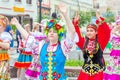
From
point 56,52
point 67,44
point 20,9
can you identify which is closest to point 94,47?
point 67,44

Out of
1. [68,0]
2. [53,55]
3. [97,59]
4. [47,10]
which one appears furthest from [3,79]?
[68,0]

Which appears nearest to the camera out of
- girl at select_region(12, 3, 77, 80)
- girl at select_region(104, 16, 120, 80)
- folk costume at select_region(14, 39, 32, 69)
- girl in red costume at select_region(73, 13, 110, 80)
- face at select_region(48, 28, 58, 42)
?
girl at select_region(12, 3, 77, 80)

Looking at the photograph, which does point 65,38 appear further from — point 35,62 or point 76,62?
point 76,62

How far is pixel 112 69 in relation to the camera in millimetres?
7066

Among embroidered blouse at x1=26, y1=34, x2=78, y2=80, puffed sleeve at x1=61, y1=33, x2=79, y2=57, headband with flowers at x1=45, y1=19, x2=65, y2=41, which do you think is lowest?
embroidered blouse at x1=26, y1=34, x2=78, y2=80

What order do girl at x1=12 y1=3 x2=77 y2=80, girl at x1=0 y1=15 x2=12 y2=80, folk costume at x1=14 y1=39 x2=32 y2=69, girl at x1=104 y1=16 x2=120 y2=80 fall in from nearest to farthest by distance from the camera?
girl at x1=12 y1=3 x2=77 y2=80 → girl at x1=0 y1=15 x2=12 y2=80 → girl at x1=104 y1=16 x2=120 y2=80 → folk costume at x1=14 y1=39 x2=32 y2=69

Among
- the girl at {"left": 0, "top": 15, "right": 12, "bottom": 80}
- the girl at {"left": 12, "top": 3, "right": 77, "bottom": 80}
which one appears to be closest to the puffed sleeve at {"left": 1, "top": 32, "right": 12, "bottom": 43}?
the girl at {"left": 0, "top": 15, "right": 12, "bottom": 80}

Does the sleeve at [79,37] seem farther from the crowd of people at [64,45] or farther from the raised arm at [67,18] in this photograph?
the raised arm at [67,18]

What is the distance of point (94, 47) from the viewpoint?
522 cm

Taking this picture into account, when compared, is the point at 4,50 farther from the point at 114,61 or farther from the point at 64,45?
the point at 114,61

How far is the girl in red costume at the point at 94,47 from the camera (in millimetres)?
5195

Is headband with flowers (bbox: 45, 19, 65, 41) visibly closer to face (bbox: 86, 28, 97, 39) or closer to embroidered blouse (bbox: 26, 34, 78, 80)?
embroidered blouse (bbox: 26, 34, 78, 80)

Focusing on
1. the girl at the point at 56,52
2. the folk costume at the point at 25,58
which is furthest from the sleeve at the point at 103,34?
the folk costume at the point at 25,58

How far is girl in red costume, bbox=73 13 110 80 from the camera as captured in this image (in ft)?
17.0
